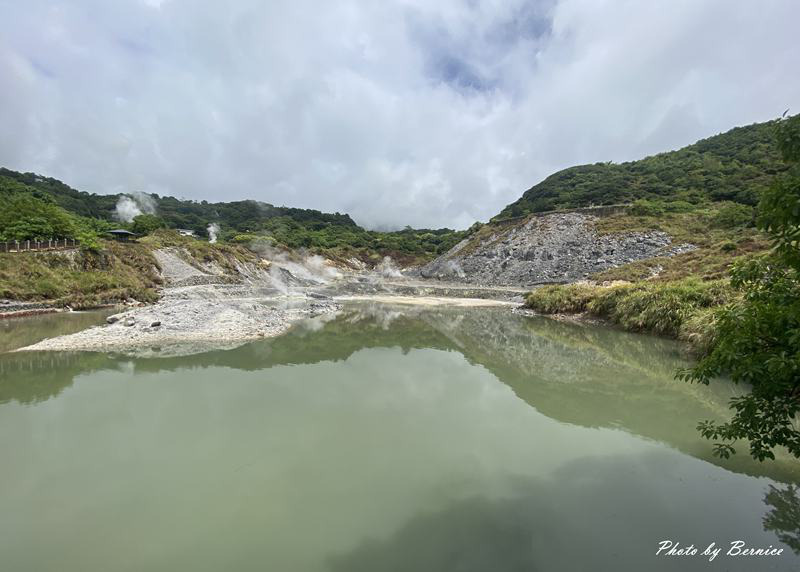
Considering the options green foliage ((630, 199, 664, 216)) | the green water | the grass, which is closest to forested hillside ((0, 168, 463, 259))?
the green water

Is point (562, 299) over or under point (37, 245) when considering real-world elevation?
under

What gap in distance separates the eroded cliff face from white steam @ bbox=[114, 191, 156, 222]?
80.4m

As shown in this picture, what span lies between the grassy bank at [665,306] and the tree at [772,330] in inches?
474

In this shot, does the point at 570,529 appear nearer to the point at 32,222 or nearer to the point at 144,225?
the point at 32,222

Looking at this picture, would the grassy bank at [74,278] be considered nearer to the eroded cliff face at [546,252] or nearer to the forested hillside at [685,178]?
the eroded cliff face at [546,252]

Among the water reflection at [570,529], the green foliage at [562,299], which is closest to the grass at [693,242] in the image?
the green foliage at [562,299]

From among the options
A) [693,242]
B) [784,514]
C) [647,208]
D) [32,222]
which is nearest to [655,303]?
[784,514]

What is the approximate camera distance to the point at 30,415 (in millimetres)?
8562

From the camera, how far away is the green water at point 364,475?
455cm

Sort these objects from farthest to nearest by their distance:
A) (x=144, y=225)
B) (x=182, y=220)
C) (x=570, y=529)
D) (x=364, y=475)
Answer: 1. (x=182, y=220)
2. (x=144, y=225)
3. (x=364, y=475)
4. (x=570, y=529)

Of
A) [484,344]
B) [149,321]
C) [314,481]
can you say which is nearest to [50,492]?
[314,481]

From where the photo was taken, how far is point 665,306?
19.3m

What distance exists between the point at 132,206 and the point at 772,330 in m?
133

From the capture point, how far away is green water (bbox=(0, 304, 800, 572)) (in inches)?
179
